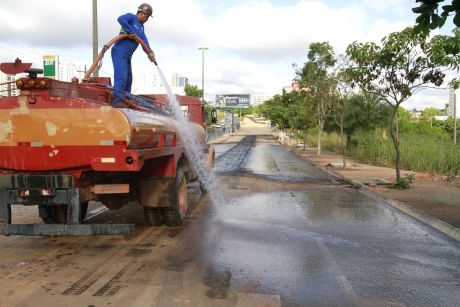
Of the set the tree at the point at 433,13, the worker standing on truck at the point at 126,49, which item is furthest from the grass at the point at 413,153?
the tree at the point at 433,13

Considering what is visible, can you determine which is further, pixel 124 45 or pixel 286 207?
pixel 286 207

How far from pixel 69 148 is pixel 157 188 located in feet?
6.30

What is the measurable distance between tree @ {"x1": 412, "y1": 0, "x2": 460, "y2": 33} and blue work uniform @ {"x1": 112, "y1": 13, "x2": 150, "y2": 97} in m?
5.60

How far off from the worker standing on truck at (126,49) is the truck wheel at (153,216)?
6.74ft

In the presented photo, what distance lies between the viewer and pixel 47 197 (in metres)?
6.20

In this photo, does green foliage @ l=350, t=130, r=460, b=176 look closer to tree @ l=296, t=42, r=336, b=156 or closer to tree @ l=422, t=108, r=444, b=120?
tree @ l=296, t=42, r=336, b=156

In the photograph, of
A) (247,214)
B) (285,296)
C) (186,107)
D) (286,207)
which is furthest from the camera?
(186,107)

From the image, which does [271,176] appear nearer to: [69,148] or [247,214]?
[247,214]

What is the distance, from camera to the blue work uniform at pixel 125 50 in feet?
26.3

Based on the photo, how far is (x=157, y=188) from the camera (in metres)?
7.70

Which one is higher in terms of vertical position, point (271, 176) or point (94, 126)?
point (94, 126)

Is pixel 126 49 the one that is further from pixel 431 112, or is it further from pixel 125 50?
pixel 431 112

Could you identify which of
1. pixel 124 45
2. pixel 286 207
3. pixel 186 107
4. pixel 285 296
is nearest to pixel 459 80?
pixel 286 207

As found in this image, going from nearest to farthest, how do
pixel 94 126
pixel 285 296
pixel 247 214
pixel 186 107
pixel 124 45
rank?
pixel 285 296 < pixel 94 126 < pixel 124 45 < pixel 247 214 < pixel 186 107
